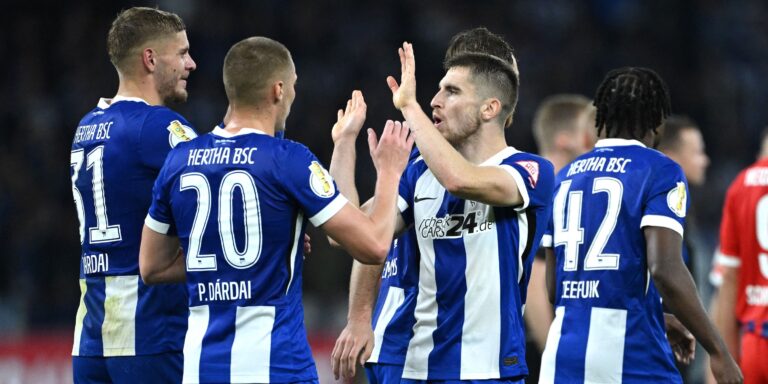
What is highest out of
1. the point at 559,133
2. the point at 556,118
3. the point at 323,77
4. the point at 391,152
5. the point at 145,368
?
the point at 323,77

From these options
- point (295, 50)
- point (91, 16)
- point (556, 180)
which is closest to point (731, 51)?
point (295, 50)

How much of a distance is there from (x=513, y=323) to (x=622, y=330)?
55 cm

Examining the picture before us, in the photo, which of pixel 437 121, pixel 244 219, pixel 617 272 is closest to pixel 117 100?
pixel 244 219

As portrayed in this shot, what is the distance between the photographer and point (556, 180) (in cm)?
570

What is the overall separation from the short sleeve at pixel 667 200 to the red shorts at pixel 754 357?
2.41m

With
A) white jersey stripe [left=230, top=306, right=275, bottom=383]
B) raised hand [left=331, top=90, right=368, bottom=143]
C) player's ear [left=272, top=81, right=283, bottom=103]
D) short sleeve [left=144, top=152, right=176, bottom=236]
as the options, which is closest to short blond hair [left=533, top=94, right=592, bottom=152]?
raised hand [left=331, top=90, right=368, bottom=143]

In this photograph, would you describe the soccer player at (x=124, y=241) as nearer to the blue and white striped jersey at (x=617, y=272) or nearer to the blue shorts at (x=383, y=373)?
the blue shorts at (x=383, y=373)

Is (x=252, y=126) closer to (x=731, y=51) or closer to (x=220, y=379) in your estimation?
(x=220, y=379)

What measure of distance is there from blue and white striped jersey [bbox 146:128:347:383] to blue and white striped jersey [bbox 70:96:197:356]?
2.37ft

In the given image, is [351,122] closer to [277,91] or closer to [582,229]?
[277,91]

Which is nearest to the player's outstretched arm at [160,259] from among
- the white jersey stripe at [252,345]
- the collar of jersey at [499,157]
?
the white jersey stripe at [252,345]

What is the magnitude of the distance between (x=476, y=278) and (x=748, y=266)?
3.02 meters

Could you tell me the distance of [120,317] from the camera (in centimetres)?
547

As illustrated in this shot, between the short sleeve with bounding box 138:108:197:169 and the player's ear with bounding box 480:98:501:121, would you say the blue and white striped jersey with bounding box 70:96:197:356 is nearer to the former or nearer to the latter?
→ the short sleeve with bounding box 138:108:197:169
